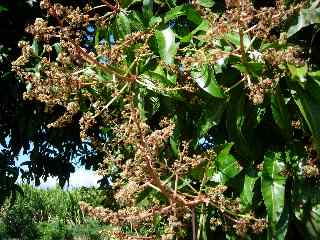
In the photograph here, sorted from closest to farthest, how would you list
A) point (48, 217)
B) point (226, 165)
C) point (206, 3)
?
point (226, 165), point (206, 3), point (48, 217)

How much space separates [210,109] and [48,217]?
12235 mm

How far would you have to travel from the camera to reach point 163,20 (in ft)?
5.63

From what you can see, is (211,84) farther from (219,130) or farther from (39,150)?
(39,150)

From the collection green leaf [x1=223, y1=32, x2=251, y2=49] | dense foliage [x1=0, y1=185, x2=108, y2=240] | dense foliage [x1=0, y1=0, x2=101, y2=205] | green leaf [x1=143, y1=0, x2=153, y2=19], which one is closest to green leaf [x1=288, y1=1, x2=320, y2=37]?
green leaf [x1=223, y1=32, x2=251, y2=49]

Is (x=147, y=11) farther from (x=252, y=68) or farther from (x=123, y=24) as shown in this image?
(x=252, y=68)

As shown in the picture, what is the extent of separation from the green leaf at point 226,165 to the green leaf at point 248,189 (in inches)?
1.3

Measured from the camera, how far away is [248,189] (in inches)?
59.9

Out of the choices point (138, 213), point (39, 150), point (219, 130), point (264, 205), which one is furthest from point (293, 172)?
point (39, 150)

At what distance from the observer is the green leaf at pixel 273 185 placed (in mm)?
1443

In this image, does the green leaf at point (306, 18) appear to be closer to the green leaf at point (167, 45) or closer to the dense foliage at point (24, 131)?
the green leaf at point (167, 45)

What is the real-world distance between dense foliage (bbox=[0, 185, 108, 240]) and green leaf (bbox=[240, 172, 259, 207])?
4927mm

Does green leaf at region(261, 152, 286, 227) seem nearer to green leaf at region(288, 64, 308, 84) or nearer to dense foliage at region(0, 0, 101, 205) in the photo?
green leaf at region(288, 64, 308, 84)

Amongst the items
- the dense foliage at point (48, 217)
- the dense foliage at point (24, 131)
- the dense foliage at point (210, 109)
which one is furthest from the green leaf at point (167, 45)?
the dense foliage at point (48, 217)

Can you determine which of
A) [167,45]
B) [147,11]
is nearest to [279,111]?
[167,45]
